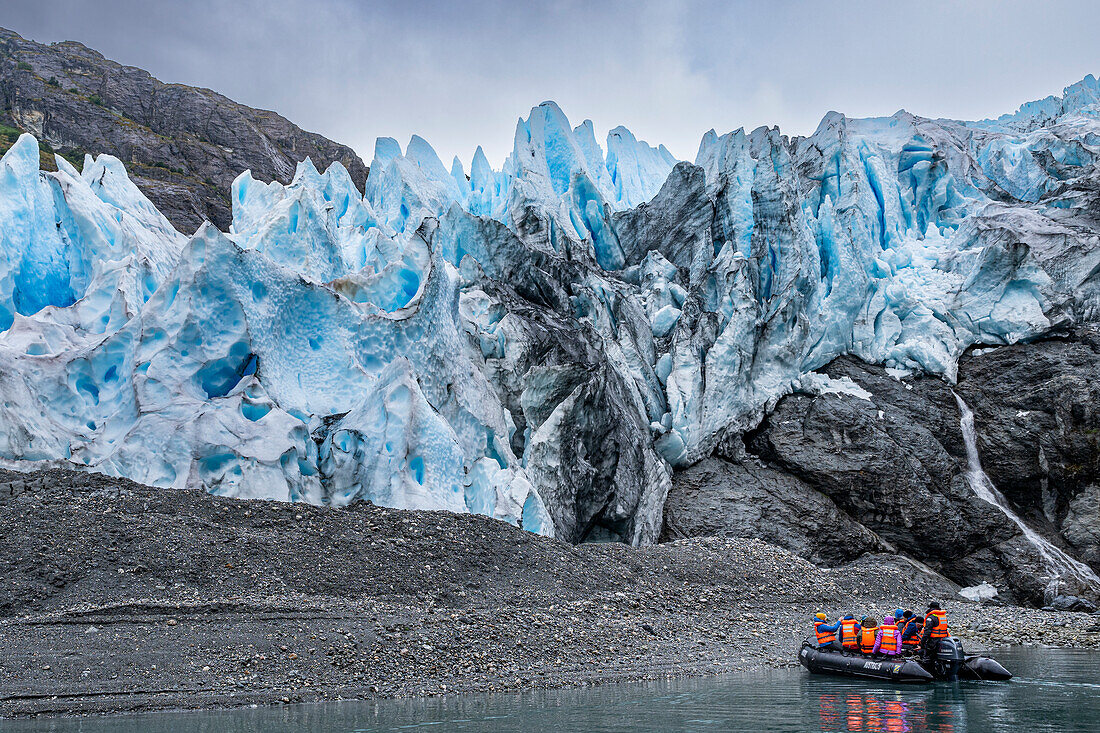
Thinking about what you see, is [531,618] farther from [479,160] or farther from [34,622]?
[479,160]

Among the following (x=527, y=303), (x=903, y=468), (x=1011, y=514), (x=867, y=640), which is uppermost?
(x=527, y=303)

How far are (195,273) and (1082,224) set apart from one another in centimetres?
3256

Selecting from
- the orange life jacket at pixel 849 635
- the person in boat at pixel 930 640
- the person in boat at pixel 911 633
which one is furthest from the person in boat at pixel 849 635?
the person in boat at pixel 930 640

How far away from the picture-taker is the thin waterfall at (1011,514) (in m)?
24.8

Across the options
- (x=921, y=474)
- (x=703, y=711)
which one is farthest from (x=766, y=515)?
(x=703, y=711)

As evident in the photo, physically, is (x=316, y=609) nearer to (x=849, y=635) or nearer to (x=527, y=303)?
(x=849, y=635)

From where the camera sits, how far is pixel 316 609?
1277 centimetres

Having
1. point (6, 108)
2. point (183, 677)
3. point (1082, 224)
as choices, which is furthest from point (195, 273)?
point (6, 108)

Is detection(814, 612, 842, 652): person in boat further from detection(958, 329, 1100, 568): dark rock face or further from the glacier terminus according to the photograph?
detection(958, 329, 1100, 568): dark rock face

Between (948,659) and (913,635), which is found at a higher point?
(913,635)

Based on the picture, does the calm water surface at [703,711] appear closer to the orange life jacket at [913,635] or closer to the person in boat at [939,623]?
the person in boat at [939,623]

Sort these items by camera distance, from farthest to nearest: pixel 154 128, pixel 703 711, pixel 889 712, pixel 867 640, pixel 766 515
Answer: pixel 154 128, pixel 766 515, pixel 867 640, pixel 889 712, pixel 703 711

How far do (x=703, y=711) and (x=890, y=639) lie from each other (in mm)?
5432

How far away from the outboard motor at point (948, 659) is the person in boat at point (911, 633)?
527mm
